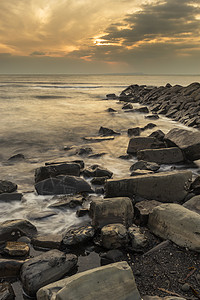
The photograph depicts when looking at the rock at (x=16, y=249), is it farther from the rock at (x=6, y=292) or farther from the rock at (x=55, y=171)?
the rock at (x=55, y=171)

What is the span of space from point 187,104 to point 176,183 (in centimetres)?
1135

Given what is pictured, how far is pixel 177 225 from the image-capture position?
2.82 meters

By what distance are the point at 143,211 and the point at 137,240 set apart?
57 centimetres

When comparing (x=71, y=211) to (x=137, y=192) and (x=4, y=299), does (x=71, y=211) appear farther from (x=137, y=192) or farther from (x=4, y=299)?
(x=4, y=299)

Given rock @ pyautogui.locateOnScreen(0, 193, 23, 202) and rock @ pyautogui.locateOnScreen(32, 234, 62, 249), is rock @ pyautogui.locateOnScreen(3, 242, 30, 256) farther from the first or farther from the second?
rock @ pyautogui.locateOnScreen(0, 193, 23, 202)

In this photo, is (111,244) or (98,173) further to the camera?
(98,173)

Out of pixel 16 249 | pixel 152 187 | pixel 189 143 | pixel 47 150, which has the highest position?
pixel 189 143

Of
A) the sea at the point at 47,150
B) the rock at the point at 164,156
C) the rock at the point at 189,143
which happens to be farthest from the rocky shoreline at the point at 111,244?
the rock at the point at 164,156

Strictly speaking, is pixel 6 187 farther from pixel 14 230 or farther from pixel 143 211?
pixel 143 211

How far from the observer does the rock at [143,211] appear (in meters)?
3.30

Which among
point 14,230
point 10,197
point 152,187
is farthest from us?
point 10,197

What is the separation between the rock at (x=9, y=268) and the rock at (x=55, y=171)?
2529 millimetres

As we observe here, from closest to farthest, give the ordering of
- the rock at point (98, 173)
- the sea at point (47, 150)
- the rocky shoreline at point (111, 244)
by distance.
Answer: the rocky shoreline at point (111, 244) < the sea at point (47, 150) < the rock at point (98, 173)

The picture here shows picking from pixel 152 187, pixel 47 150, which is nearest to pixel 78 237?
pixel 152 187
